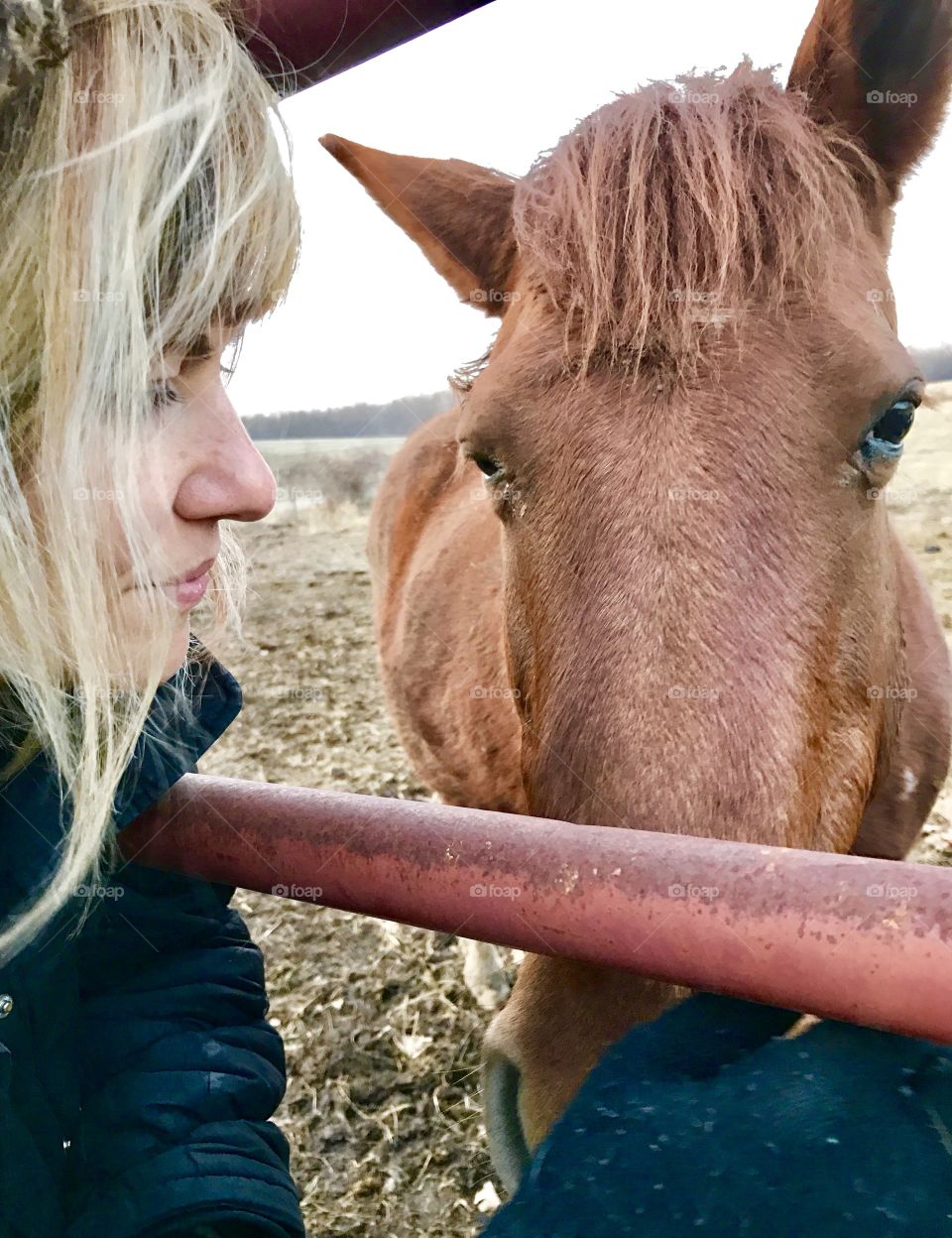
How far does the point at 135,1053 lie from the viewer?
118cm

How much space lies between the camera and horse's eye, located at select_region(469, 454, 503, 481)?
153 centimetres

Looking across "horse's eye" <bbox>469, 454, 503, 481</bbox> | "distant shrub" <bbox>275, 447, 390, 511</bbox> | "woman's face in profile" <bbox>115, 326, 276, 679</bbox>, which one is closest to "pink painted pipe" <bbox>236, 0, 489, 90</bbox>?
"woman's face in profile" <bbox>115, 326, 276, 679</bbox>

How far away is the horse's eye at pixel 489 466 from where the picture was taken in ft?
5.02

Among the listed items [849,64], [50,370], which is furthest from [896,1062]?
[849,64]

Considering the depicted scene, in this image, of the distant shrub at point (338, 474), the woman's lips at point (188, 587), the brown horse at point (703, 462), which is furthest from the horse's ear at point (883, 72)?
the distant shrub at point (338, 474)

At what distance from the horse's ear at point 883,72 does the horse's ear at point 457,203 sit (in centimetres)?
67

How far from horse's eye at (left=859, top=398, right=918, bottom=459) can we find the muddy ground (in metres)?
0.35

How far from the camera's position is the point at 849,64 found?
1.57 metres

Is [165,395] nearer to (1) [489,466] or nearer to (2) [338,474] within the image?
(1) [489,466]

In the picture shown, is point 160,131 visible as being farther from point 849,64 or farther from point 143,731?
point 849,64

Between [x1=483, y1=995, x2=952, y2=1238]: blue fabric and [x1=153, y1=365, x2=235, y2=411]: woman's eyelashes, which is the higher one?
[x1=153, y1=365, x2=235, y2=411]: woman's eyelashes

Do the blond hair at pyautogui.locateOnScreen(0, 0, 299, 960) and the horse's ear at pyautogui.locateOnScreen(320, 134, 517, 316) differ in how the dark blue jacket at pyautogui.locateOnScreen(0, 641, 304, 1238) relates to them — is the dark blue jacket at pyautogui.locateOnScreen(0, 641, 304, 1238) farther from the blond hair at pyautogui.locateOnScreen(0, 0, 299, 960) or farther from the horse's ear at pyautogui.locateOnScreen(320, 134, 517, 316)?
the horse's ear at pyautogui.locateOnScreen(320, 134, 517, 316)

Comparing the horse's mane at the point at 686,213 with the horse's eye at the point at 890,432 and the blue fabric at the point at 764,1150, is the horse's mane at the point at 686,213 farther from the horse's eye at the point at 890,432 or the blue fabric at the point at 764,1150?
the blue fabric at the point at 764,1150

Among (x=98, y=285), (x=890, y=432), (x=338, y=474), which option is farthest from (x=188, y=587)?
(x=338, y=474)
